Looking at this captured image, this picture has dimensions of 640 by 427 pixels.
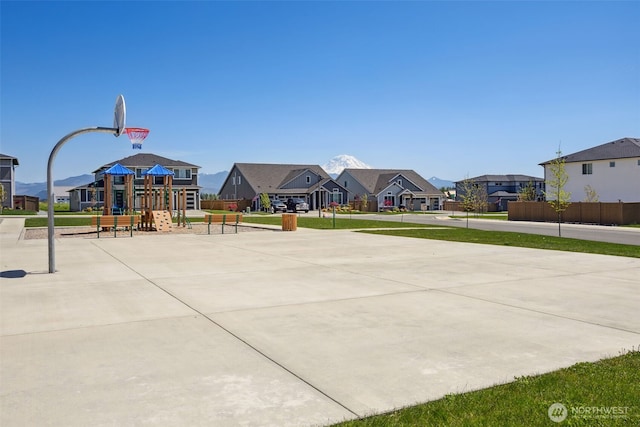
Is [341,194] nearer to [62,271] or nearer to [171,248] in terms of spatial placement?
[171,248]

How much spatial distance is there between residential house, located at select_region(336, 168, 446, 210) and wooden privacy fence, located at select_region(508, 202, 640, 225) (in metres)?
30.3

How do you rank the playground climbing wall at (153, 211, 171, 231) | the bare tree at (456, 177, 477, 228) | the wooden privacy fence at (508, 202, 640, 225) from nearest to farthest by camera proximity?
1. the playground climbing wall at (153, 211, 171, 231)
2. the wooden privacy fence at (508, 202, 640, 225)
3. the bare tree at (456, 177, 477, 228)

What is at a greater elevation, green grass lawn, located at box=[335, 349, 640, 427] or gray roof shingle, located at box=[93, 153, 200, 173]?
gray roof shingle, located at box=[93, 153, 200, 173]

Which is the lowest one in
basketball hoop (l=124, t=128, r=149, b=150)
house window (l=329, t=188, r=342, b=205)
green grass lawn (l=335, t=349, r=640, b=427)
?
green grass lawn (l=335, t=349, r=640, b=427)

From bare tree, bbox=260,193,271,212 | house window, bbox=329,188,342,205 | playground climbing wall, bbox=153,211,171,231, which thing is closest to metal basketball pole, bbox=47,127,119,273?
playground climbing wall, bbox=153,211,171,231

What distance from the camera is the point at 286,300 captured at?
28.1 feet

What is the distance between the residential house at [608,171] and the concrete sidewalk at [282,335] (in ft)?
Result: 146

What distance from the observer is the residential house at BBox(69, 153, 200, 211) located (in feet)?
197

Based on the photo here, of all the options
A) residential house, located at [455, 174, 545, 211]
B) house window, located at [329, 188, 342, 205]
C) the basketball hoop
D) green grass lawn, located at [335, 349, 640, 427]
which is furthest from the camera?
residential house, located at [455, 174, 545, 211]

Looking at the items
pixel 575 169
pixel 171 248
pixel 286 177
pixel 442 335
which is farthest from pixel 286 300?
pixel 286 177

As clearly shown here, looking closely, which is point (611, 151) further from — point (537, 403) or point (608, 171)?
point (537, 403)

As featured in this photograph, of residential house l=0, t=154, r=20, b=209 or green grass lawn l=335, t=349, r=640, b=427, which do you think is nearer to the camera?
green grass lawn l=335, t=349, r=640, b=427

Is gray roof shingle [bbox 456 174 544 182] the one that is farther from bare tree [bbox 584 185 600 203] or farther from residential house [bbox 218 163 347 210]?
bare tree [bbox 584 185 600 203]

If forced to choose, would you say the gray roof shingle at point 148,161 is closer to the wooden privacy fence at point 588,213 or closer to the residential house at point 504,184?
the wooden privacy fence at point 588,213
